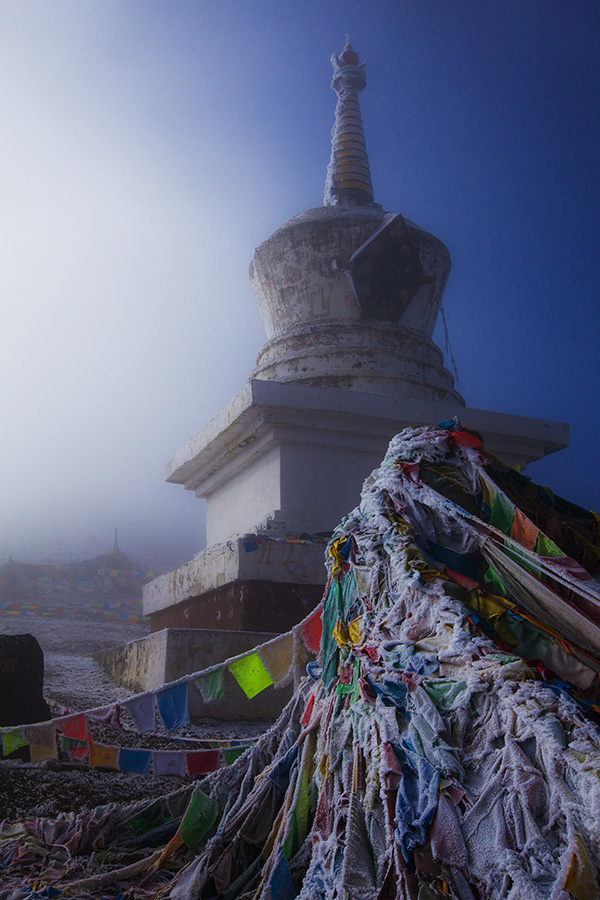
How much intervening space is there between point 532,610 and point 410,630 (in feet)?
0.93

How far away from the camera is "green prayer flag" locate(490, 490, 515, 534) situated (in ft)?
6.50

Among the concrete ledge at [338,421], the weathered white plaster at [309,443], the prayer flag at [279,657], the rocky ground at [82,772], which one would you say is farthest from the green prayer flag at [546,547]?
the concrete ledge at [338,421]

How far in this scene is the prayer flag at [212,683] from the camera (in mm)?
2947

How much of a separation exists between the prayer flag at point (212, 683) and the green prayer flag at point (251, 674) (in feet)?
0.27

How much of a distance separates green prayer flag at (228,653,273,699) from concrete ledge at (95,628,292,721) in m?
0.77

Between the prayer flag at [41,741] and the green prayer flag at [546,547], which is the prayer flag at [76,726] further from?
the green prayer flag at [546,547]

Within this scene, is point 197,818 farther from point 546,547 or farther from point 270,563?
point 270,563

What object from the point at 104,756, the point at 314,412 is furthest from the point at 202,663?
the point at 314,412

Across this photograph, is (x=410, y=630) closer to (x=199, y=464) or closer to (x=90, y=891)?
(x=90, y=891)

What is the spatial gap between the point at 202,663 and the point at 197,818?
1.77m

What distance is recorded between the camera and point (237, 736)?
341cm

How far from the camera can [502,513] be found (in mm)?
2006

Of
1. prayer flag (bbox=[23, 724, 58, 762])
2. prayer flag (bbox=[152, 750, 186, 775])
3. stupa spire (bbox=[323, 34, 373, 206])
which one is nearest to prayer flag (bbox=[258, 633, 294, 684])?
prayer flag (bbox=[152, 750, 186, 775])

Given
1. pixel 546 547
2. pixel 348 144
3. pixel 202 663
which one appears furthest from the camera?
pixel 348 144
